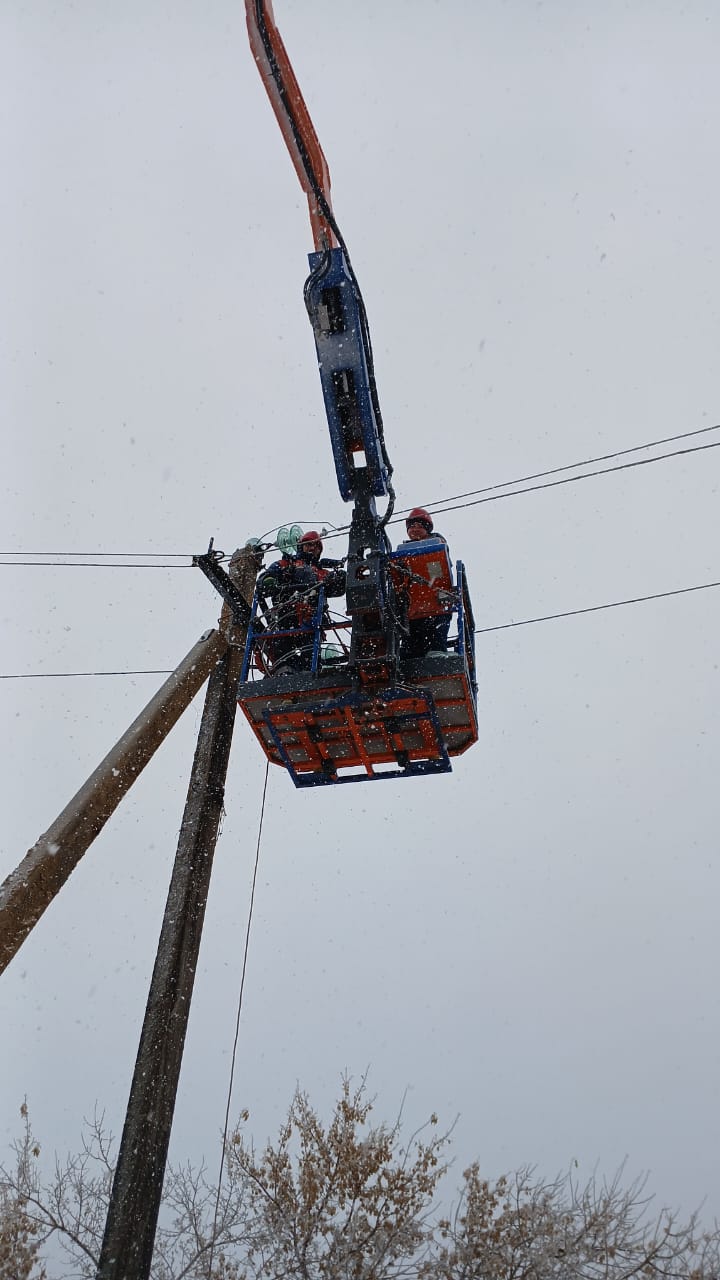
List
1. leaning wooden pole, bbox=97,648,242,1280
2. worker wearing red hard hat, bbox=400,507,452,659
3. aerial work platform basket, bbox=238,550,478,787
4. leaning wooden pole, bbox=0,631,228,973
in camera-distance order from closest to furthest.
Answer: leaning wooden pole, bbox=0,631,228,973 → leaning wooden pole, bbox=97,648,242,1280 → aerial work platform basket, bbox=238,550,478,787 → worker wearing red hard hat, bbox=400,507,452,659

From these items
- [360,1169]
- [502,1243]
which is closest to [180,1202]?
[360,1169]

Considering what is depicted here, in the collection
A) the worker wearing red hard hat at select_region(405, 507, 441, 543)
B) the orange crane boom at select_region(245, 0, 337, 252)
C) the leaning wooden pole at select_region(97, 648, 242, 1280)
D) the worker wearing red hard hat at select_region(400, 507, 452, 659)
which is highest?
the orange crane boom at select_region(245, 0, 337, 252)

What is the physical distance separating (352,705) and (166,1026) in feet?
10.0

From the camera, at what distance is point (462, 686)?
7.96 meters

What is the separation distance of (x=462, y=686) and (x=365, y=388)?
3011mm

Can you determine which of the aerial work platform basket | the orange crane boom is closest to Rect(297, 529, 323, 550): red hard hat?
the aerial work platform basket

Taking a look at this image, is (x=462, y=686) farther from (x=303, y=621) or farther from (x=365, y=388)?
(x=365, y=388)

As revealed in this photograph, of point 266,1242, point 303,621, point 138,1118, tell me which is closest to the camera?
point 138,1118

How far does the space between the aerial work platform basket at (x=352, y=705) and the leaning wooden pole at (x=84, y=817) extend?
2.55ft

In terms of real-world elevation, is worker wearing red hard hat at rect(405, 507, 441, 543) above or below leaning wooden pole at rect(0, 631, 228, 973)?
above

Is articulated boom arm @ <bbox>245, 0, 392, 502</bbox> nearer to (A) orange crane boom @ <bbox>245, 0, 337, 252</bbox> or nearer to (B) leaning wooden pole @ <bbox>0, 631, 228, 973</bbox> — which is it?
(A) orange crane boom @ <bbox>245, 0, 337, 252</bbox>

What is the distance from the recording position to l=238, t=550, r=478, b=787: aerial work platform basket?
787 cm

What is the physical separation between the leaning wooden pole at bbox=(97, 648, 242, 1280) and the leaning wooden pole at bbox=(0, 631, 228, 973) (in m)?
0.48

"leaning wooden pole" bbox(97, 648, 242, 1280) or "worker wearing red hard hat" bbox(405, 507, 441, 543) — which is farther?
"worker wearing red hard hat" bbox(405, 507, 441, 543)
